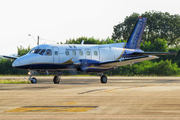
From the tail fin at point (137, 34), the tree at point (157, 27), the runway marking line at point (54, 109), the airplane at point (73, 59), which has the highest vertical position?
the tree at point (157, 27)

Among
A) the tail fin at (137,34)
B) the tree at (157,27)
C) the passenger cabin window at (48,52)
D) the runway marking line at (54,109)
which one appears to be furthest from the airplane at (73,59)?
the tree at (157,27)

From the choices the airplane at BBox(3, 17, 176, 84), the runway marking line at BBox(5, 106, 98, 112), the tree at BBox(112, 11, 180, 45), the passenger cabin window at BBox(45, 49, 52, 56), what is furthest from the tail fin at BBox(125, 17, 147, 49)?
the tree at BBox(112, 11, 180, 45)

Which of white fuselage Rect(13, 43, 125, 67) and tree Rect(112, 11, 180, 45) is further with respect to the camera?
tree Rect(112, 11, 180, 45)

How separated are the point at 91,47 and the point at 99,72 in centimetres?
280

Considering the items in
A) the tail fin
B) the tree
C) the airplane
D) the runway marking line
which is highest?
the tree

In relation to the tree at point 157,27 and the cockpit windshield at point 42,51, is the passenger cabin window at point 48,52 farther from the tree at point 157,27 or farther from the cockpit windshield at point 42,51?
the tree at point 157,27

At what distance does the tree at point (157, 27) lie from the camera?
91.0 metres

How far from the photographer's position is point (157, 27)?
91.1 meters

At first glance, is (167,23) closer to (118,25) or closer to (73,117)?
(118,25)

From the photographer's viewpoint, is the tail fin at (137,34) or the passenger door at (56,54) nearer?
the passenger door at (56,54)

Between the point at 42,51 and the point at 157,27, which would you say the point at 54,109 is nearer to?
the point at 42,51

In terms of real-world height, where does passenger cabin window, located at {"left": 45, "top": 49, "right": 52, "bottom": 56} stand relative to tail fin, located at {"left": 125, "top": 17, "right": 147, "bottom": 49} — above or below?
below

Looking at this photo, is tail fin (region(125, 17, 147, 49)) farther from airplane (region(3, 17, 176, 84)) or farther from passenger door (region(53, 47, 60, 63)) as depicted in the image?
passenger door (region(53, 47, 60, 63))

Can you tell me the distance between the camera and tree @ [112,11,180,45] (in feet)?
299
